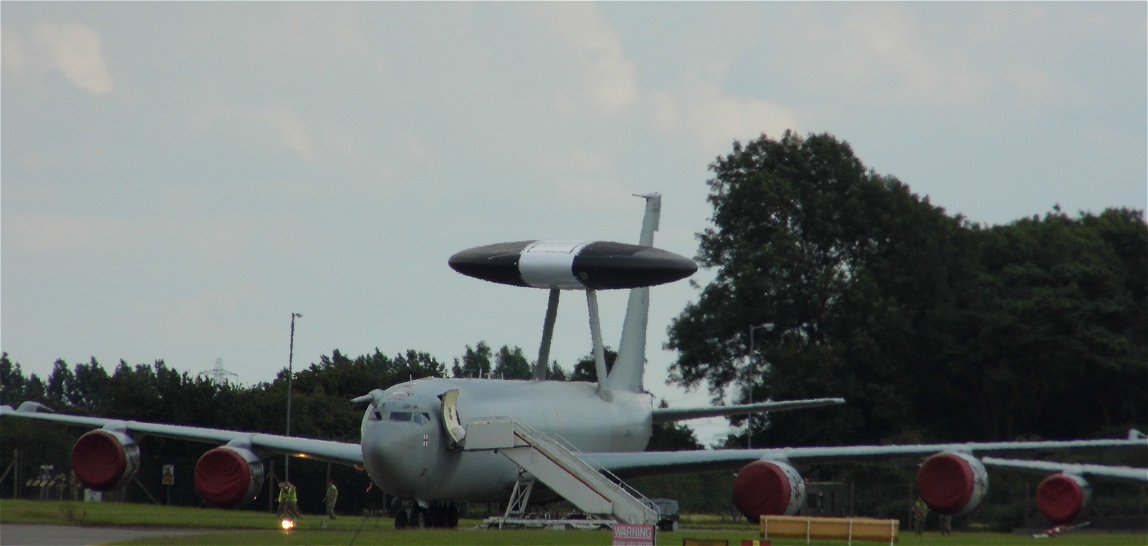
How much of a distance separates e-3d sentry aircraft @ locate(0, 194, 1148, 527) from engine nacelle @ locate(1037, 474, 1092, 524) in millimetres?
33

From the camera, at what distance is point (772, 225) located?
81.1m

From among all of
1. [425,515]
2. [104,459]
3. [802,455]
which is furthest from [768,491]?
[104,459]

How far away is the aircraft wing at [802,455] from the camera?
135 feet

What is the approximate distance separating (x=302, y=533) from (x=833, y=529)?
11.5m

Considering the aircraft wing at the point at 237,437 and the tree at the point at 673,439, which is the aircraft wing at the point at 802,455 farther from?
the tree at the point at 673,439

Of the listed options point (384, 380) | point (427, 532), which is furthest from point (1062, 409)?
point (427, 532)

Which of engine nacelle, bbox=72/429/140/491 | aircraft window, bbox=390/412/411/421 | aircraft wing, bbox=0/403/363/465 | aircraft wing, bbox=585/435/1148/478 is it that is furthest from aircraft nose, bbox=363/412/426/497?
engine nacelle, bbox=72/429/140/491

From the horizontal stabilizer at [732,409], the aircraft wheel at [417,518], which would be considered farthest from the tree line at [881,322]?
the aircraft wheel at [417,518]

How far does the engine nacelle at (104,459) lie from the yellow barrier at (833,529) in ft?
52.4

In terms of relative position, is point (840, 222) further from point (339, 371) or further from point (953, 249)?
point (339, 371)

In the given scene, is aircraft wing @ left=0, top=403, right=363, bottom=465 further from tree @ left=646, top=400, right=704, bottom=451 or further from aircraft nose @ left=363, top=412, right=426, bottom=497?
tree @ left=646, top=400, right=704, bottom=451

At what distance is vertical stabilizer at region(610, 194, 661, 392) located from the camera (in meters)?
56.2

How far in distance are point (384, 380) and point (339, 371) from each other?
4540mm

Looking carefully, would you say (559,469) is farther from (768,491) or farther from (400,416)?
(768,491)
